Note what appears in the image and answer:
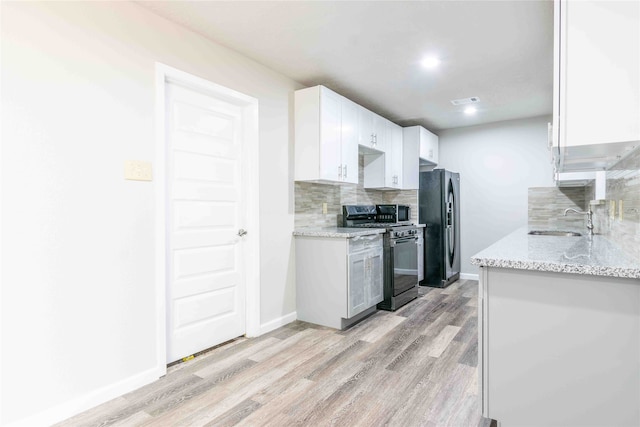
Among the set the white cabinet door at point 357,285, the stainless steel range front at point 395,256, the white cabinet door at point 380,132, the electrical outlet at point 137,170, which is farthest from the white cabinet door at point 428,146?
the electrical outlet at point 137,170

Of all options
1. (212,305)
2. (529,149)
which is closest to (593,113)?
(212,305)

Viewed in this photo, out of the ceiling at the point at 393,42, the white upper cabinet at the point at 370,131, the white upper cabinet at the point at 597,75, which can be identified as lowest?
the white upper cabinet at the point at 597,75

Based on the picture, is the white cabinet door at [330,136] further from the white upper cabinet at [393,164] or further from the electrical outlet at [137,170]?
the electrical outlet at [137,170]

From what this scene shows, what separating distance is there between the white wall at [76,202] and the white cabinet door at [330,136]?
135cm

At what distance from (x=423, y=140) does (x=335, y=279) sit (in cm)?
281

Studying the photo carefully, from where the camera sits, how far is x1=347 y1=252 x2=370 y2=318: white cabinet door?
3271mm

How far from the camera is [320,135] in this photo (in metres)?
3.38

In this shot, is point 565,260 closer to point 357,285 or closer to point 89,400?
point 357,285

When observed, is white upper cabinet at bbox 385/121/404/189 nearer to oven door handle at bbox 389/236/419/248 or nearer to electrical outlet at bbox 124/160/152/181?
oven door handle at bbox 389/236/419/248

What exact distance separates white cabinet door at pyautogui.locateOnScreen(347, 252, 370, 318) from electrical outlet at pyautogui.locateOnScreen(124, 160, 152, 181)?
1.84 m

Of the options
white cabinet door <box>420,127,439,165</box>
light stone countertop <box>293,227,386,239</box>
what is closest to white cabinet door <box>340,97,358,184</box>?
light stone countertop <box>293,227,386,239</box>

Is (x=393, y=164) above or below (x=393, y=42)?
below

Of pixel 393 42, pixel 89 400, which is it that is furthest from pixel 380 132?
pixel 89 400

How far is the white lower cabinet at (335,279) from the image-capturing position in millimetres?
3275
